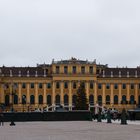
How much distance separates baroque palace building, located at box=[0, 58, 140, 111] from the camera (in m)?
121

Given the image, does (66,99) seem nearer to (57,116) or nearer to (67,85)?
(67,85)

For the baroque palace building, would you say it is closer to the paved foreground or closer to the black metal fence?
the black metal fence

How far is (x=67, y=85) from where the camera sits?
122875 mm

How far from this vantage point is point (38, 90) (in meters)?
123

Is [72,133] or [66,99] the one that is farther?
[66,99]

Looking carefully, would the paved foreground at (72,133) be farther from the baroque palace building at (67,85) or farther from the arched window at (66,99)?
the arched window at (66,99)

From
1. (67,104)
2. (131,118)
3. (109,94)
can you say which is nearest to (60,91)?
(67,104)

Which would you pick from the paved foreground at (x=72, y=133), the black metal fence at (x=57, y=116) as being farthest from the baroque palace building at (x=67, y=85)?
the paved foreground at (x=72, y=133)

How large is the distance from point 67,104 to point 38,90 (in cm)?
729

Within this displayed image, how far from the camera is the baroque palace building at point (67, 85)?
12144 centimetres

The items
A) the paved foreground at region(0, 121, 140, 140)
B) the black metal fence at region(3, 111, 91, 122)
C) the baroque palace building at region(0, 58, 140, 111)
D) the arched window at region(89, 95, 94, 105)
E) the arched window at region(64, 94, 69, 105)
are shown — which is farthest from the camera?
the arched window at region(89, 95, 94, 105)

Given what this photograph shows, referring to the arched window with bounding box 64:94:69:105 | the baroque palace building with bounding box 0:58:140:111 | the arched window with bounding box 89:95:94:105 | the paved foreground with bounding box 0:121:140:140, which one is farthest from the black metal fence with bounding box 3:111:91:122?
the arched window with bounding box 89:95:94:105

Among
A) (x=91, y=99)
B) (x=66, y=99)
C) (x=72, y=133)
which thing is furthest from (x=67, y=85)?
(x=72, y=133)

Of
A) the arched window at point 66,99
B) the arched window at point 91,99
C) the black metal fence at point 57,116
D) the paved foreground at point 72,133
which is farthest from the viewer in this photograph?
the arched window at point 91,99
